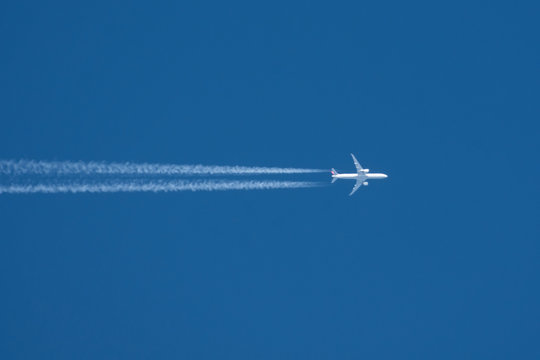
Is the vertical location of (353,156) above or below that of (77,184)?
above

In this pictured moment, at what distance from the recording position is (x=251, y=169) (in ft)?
228

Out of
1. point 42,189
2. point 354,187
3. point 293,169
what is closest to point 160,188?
point 42,189

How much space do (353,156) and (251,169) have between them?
1194cm

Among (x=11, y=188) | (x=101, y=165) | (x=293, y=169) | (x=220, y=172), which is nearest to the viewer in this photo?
(x=11, y=188)

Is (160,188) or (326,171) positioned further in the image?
(326,171)

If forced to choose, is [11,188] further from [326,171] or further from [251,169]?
[326,171]

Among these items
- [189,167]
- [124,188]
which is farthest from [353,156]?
[124,188]

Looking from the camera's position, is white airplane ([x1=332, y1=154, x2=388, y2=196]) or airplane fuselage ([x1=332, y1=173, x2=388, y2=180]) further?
white airplane ([x1=332, y1=154, x2=388, y2=196])

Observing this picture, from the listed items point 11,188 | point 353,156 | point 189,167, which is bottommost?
point 11,188

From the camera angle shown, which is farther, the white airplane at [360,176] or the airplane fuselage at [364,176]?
the white airplane at [360,176]

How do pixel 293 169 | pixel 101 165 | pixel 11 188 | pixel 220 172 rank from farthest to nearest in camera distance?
1. pixel 293 169
2. pixel 220 172
3. pixel 101 165
4. pixel 11 188

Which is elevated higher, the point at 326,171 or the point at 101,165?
the point at 326,171

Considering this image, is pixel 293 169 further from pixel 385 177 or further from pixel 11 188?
pixel 11 188

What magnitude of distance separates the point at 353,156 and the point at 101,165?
25.4 m
